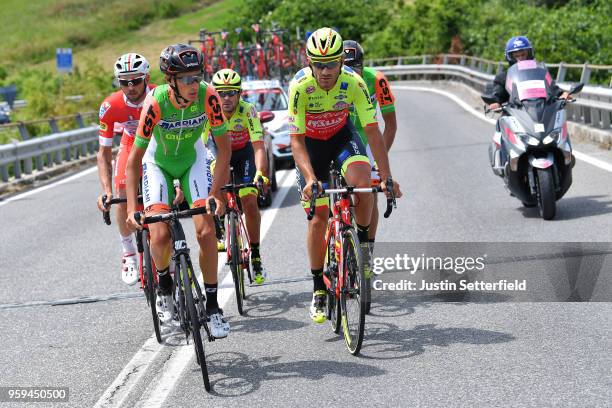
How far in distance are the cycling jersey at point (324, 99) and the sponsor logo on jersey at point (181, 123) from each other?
0.66 meters

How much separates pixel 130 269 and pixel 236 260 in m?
1.00

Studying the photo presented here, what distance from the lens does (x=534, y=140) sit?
11211 mm

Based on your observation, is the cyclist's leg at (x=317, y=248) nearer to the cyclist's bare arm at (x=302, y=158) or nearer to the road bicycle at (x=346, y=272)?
the road bicycle at (x=346, y=272)

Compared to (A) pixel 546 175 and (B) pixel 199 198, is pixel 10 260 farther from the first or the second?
(A) pixel 546 175

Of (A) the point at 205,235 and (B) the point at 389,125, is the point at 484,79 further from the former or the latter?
(A) the point at 205,235

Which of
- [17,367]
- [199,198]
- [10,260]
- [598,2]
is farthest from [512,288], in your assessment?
[598,2]

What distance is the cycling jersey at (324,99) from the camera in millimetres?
7410

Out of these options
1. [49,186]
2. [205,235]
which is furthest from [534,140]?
[49,186]

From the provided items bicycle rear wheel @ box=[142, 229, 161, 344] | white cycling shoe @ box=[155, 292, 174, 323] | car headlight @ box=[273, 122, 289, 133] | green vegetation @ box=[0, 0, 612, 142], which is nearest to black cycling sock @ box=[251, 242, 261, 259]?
bicycle rear wheel @ box=[142, 229, 161, 344]

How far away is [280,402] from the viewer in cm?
584

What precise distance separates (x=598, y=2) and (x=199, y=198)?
134 feet

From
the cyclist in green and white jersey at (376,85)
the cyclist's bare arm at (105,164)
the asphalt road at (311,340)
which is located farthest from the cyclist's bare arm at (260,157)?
the cyclist's bare arm at (105,164)

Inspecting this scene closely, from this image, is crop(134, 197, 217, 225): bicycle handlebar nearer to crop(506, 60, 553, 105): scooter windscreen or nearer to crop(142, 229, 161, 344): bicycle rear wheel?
crop(142, 229, 161, 344): bicycle rear wheel

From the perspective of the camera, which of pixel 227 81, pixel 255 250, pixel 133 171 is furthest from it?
pixel 227 81
